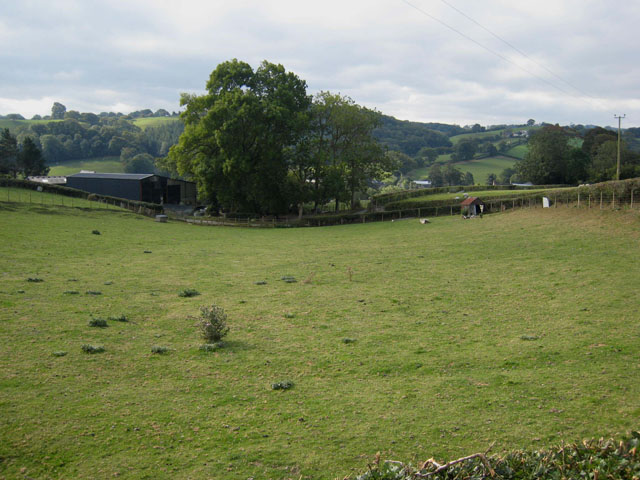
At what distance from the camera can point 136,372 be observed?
1325 centimetres

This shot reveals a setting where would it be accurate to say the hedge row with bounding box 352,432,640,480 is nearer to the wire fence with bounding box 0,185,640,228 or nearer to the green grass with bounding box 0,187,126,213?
the wire fence with bounding box 0,185,640,228

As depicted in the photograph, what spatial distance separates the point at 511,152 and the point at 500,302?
605 feet

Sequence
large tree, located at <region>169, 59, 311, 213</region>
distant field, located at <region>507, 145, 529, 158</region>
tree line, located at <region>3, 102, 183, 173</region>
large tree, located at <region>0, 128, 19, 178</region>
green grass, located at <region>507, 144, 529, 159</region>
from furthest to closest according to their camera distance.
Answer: distant field, located at <region>507, 145, 529, 158</region> < green grass, located at <region>507, 144, 529, 159</region> < tree line, located at <region>3, 102, 183, 173</region> < large tree, located at <region>0, 128, 19, 178</region> < large tree, located at <region>169, 59, 311, 213</region>

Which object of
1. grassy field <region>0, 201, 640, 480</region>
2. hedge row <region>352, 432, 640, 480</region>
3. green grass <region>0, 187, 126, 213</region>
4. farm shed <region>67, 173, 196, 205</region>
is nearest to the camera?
hedge row <region>352, 432, 640, 480</region>

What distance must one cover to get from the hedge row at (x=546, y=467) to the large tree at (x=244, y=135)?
58605 millimetres

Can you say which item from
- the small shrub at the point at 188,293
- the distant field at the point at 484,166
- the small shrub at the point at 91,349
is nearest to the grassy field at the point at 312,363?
the small shrub at the point at 91,349

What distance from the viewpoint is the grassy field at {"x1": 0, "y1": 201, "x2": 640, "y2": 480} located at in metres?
9.48

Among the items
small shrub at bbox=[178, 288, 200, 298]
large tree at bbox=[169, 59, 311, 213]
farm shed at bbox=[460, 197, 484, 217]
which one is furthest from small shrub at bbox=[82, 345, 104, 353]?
large tree at bbox=[169, 59, 311, 213]

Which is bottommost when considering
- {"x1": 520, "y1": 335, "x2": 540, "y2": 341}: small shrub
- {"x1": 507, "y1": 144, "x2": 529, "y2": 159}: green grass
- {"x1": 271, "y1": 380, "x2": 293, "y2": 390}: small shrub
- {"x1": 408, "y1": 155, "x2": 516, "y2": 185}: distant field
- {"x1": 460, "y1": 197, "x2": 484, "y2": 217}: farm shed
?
{"x1": 271, "y1": 380, "x2": 293, "y2": 390}: small shrub

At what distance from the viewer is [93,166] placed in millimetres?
166250

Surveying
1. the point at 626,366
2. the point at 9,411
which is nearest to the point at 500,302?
the point at 626,366

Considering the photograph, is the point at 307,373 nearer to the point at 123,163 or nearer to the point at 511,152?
the point at 123,163

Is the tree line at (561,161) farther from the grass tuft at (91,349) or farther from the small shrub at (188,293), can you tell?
the grass tuft at (91,349)

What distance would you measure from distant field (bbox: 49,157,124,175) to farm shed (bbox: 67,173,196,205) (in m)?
81.9
